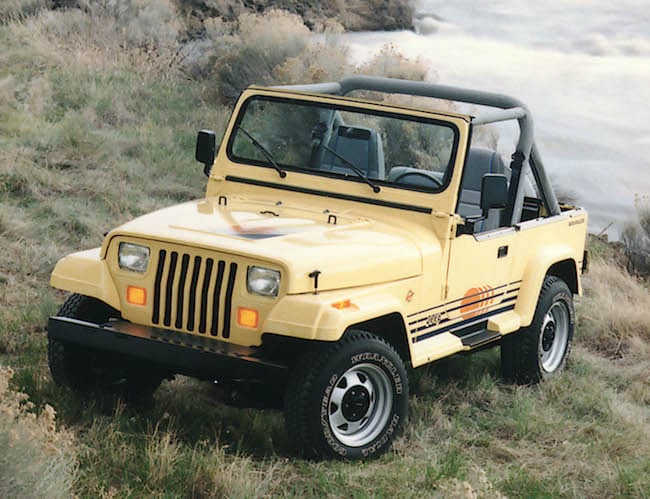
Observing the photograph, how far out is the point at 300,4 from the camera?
2338 cm

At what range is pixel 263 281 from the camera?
18.1 feet

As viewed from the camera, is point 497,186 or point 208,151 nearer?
point 497,186

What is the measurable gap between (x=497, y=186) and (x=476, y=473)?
4.97ft

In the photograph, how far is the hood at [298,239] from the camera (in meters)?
5.56

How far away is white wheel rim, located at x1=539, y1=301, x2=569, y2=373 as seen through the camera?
24.8 feet

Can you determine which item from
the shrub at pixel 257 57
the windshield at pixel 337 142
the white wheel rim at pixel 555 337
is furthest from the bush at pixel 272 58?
the windshield at pixel 337 142

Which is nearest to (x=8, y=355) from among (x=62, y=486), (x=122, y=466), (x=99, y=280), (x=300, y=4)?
(x=99, y=280)

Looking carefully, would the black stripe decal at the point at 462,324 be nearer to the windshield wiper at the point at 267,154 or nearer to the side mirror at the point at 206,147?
the windshield wiper at the point at 267,154

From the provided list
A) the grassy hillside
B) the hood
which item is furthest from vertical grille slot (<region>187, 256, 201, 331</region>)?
the grassy hillside

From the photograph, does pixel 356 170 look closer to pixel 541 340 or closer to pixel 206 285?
pixel 206 285

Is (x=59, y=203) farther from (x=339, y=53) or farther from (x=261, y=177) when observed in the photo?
(x=339, y=53)

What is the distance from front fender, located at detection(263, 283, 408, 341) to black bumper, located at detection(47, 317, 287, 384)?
0.62ft

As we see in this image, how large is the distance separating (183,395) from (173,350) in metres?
1.06

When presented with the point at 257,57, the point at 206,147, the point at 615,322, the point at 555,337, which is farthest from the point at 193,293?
the point at 257,57
